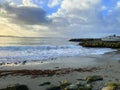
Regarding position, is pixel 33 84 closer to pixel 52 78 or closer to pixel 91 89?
pixel 52 78

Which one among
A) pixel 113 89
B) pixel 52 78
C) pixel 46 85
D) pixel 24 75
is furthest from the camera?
pixel 24 75

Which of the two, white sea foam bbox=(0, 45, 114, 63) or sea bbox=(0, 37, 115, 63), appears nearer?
white sea foam bbox=(0, 45, 114, 63)

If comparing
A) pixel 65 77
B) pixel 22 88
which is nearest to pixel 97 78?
pixel 65 77

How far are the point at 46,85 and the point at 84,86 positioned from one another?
7.62 ft

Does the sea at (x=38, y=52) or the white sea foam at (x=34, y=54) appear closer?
the white sea foam at (x=34, y=54)

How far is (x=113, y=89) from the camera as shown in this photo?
10469 mm

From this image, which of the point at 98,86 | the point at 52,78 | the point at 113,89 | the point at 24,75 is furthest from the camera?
the point at 24,75

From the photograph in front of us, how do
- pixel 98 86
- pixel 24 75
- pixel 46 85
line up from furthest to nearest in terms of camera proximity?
pixel 24 75 < pixel 46 85 < pixel 98 86

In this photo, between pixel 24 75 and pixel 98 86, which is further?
pixel 24 75

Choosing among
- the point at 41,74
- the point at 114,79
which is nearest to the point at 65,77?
the point at 41,74

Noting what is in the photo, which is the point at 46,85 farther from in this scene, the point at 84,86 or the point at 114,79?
the point at 114,79

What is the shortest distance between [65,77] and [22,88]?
4265 millimetres

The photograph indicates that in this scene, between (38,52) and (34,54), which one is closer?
(34,54)

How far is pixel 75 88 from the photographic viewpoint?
11031 mm
